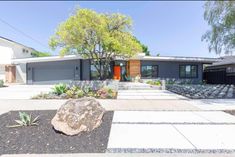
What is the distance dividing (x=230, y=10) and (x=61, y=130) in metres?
12.2

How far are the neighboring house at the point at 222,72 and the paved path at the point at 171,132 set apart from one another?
1602 cm

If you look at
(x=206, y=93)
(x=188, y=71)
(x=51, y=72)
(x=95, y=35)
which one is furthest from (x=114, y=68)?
(x=206, y=93)

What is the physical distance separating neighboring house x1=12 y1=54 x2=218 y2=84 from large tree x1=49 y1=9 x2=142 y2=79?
7.27 metres

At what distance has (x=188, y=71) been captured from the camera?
914 inches

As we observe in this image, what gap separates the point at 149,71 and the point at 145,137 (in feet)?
60.1

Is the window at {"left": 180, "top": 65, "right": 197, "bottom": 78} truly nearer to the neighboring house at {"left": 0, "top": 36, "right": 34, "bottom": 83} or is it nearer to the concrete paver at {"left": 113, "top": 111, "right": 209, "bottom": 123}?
the concrete paver at {"left": 113, "top": 111, "right": 209, "bottom": 123}

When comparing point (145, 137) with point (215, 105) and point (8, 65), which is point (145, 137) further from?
point (8, 65)

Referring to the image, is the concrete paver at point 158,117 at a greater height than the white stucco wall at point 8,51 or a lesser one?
lesser

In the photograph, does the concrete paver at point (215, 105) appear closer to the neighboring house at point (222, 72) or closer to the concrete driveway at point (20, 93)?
the concrete driveway at point (20, 93)

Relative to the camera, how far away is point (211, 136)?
4.75 metres

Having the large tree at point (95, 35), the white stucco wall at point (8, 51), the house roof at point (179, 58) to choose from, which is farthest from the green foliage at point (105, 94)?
the white stucco wall at point (8, 51)

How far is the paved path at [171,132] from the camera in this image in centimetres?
414

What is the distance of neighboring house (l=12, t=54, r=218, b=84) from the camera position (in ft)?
72.1

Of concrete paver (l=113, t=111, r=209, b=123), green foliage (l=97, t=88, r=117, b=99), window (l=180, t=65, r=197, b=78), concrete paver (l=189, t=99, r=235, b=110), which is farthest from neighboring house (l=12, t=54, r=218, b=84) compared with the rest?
concrete paver (l=113, t=111, r=209, b=123)
